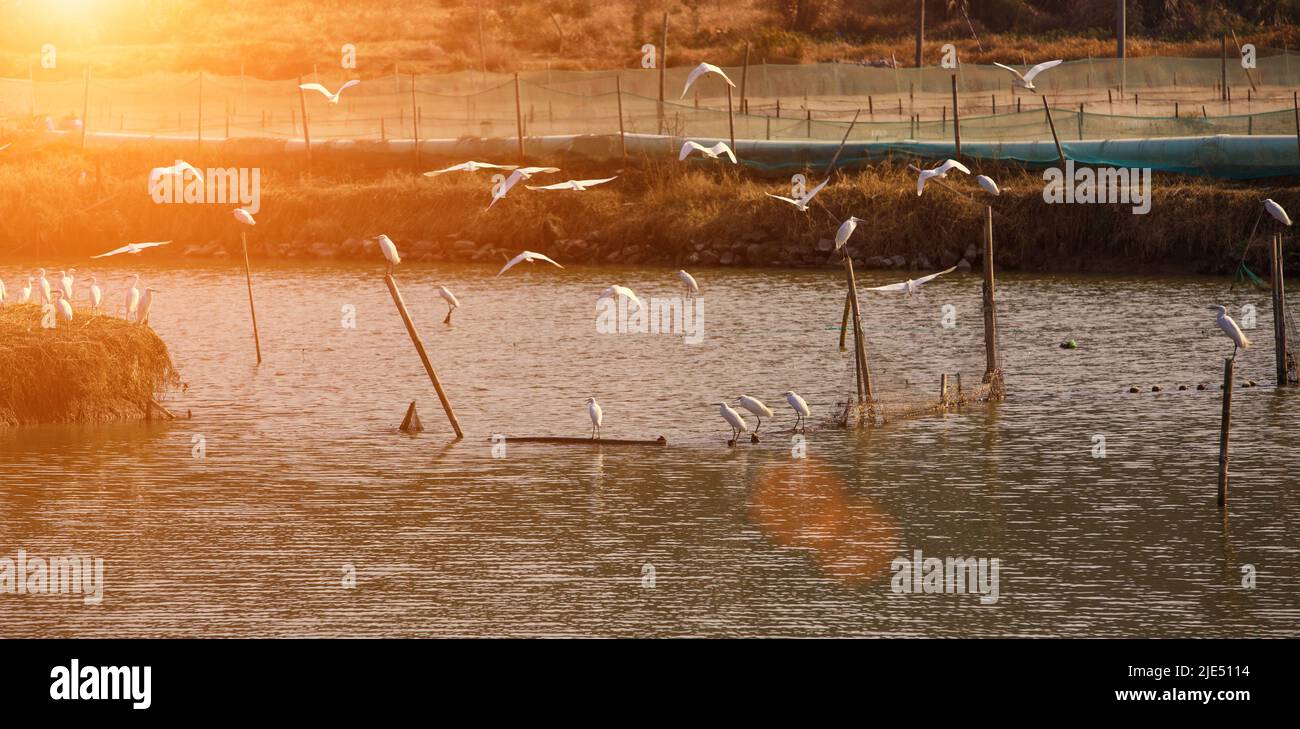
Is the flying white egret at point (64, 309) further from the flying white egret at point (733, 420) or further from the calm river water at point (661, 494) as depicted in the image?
the flying white egret at point (733, 420)

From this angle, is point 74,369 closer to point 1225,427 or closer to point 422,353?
point 422,353

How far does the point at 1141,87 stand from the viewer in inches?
2502

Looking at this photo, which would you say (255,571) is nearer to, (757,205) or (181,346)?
(181,346)

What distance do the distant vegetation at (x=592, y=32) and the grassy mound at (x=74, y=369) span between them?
5518 centimetres

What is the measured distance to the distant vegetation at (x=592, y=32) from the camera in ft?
285

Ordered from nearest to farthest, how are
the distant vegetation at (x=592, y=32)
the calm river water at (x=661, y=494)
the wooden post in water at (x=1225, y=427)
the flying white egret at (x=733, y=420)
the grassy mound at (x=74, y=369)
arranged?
1. the calm river water at (x=661, y=494)
2. the wooden post in water at (x=1225, y=427)
3. the flying white egret at (x=733, y=420)
4. the grassy mound at (x=74, y=369)
5. the distant vegetation at (x=592, y=32)

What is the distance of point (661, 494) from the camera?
23.4 meters

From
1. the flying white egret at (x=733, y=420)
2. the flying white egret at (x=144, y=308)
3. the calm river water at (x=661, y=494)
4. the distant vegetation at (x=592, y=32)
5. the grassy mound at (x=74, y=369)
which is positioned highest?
→ the distant vegetation at (x=592, y=32)

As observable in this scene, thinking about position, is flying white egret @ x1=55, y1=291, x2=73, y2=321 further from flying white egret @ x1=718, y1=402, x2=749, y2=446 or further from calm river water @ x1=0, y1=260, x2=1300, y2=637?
flying white egret @ x1=718, y1=402, x2=749, y2=446

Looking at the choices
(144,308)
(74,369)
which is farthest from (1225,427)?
(144,308)

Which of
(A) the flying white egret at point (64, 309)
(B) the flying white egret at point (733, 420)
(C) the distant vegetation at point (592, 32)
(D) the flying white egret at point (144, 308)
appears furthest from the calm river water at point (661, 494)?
(C) the distant vegetation at point (592, 32)

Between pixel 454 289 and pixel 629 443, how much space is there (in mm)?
23320

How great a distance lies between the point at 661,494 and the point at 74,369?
952 cm

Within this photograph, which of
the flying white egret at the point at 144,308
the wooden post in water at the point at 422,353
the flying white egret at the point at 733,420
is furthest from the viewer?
the flying white egret at the point at 144,308
